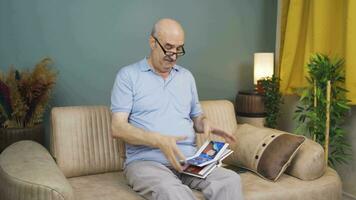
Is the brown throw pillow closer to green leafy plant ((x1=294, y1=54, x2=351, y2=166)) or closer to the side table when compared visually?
green leafy plant ((x1=294, y1=54, x2=351, y2=166))

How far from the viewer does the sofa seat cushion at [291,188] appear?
5.66 feet

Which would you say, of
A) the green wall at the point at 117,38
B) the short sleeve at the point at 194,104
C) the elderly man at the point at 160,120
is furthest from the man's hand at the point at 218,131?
the green wall at the point at 117,38

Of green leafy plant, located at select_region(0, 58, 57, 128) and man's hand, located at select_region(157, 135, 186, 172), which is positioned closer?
man's hand, located at select_region(157, 135, 186, 172)

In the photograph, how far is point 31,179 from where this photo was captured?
1323 mm

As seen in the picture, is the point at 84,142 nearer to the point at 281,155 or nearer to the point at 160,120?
the point at 160,120

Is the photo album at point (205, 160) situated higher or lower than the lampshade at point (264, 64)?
lower

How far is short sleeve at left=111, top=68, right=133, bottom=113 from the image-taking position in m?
1.72

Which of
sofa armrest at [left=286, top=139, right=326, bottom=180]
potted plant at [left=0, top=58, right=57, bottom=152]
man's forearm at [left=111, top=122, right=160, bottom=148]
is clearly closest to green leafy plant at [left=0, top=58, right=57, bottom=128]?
potted plant at [left=0, top=58, right=57, bottom=152]

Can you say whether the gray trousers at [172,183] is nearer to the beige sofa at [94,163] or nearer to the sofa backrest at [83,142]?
the beige sofa at [94,163]

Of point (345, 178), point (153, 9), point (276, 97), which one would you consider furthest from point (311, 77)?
point (153, 9)

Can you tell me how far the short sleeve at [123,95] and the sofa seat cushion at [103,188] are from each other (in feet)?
1.22

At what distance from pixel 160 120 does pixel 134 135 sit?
0.22 meters

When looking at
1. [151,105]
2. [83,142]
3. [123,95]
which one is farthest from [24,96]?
[151,105]


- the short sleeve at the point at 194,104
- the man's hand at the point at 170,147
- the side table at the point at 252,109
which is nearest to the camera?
the man's hand at the point at 170,147
